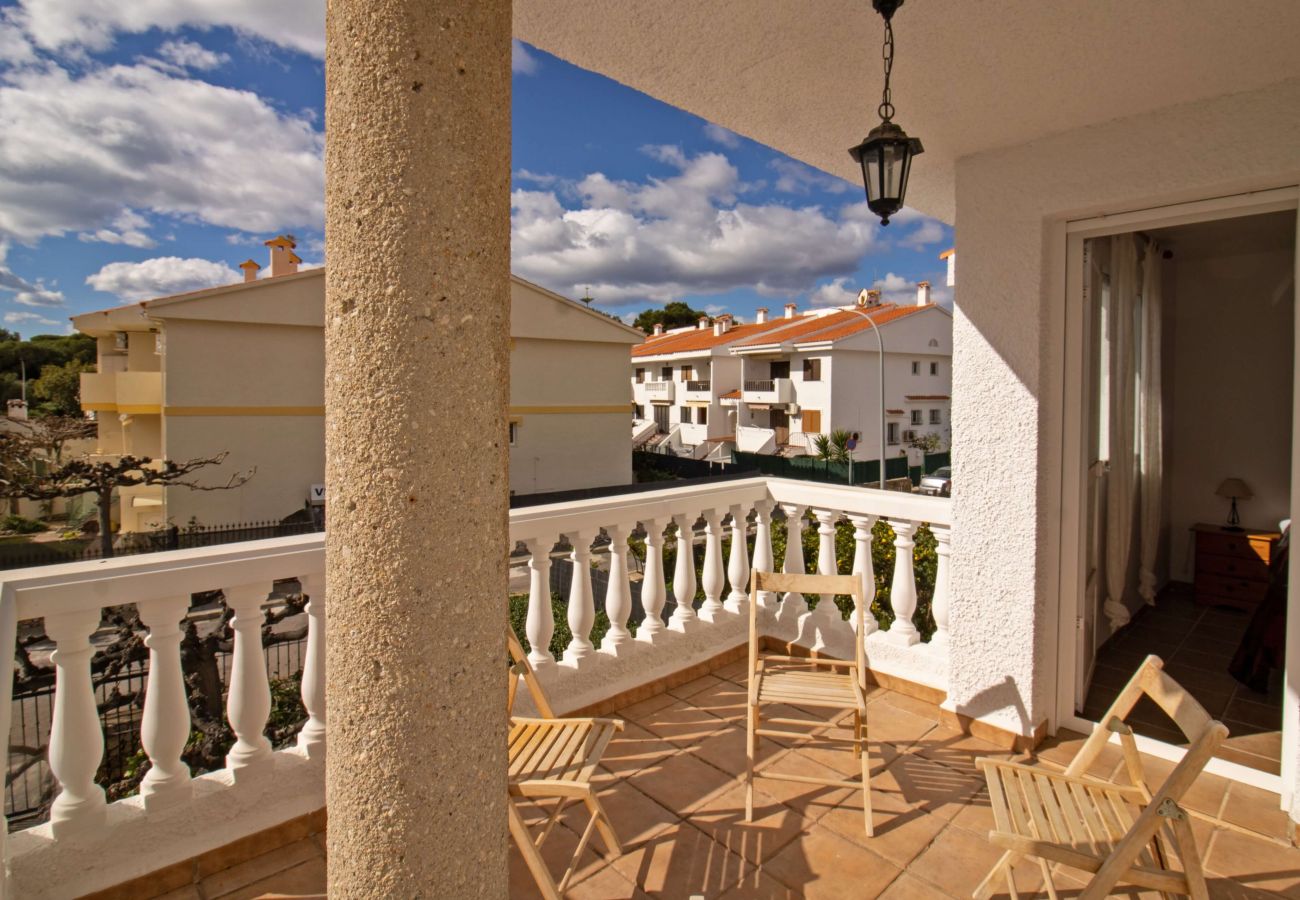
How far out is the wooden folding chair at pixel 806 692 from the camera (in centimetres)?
261

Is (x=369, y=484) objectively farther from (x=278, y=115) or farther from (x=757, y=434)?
(x=757, y=434)

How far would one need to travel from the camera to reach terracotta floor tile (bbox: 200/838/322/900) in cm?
218

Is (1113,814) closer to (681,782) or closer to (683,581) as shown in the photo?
(681,782)

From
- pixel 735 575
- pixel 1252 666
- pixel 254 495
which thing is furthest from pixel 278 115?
pixel 254 495

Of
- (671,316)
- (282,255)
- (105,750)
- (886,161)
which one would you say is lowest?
(105,750)

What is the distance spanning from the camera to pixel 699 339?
36781 millimetres

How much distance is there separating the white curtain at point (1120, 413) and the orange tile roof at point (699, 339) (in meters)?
29.3

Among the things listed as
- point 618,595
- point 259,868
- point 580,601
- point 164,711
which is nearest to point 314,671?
point 164,711

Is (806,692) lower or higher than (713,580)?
lower

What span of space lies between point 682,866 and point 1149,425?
4836mm

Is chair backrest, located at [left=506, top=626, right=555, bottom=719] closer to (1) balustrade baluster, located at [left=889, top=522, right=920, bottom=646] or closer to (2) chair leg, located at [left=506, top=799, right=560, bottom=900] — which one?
(2) chair leg, located at [left=506, top=799, right=560, bottom=900]

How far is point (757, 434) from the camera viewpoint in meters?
31.8

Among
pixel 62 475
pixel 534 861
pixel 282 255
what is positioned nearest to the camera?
pixel 534 861

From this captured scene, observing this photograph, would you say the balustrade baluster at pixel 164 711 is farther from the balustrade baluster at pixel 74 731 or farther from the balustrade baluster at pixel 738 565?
the balustrade baluster at pixel 738 565
